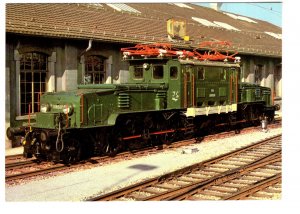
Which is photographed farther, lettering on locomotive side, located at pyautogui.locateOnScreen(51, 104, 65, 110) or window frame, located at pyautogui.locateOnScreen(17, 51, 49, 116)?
window frame, located at pyautogui.locateOnScreen(17, 51, 49, 116)

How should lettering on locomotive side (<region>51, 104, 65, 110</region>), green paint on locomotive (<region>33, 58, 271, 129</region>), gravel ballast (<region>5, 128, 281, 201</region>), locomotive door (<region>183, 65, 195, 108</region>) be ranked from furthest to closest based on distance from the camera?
1. locomotive door (<region>183, 65, 195, 108</region>)
2. lettering on locomotive side (<region>51, 104, 65, 110</region>)
3. green paint on locomotive (<region>33, 58, 271, 129</region>)
4. gravel ballast (<region>5, 128, 281, 201</region>)

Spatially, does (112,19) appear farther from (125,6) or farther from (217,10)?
(217,10)

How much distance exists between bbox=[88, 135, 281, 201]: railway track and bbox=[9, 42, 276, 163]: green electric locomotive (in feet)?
9.83

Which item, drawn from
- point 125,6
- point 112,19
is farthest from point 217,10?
point 112,19

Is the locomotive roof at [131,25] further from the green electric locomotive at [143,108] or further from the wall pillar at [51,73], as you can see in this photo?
the green electric locomotive at [143,108]

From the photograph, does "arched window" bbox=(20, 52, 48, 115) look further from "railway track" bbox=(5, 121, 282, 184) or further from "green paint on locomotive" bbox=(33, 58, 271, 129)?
"railway track" bbox=(5, 121, 282, 184)

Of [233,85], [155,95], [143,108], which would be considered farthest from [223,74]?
[143,108]

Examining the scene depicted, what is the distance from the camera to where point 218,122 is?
1869cm

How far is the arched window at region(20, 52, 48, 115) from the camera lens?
50.0 ft

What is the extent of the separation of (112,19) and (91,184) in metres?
10.6

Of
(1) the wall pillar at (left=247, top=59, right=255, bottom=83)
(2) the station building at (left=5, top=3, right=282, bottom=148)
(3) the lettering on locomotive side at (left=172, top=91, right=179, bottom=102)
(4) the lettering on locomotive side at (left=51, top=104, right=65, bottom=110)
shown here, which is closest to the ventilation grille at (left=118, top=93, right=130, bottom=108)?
(4) the lettering on locomotive side at (left=51, top=104, right=65, bottom=110)

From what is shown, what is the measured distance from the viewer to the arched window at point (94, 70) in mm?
17656

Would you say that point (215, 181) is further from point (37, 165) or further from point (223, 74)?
point (223, 74)

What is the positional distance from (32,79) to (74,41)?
243 centimetres
